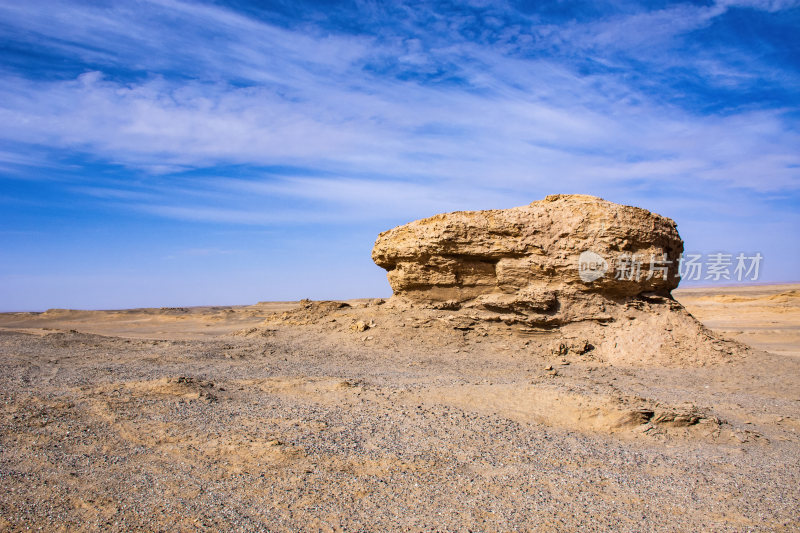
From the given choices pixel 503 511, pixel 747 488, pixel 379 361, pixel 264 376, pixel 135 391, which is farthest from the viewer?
pixel 379 361

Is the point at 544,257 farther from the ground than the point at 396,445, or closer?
farther from the ground

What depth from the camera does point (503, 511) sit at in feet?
12.3

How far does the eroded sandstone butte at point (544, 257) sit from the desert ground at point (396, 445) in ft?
→ 6.24

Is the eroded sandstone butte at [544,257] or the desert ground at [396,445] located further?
the eroded sandstone butte at [544,257]

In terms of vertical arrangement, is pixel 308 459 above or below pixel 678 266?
below

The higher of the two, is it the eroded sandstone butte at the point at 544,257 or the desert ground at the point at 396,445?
the eroded sandstone butte at the point at 544,257

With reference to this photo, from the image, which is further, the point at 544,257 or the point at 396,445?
the point at 544,257

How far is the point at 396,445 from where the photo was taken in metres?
5.04

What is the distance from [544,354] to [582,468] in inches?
261

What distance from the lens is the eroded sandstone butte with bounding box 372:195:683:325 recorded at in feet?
36.0

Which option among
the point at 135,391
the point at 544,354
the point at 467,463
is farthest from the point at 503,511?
the point at 544,354

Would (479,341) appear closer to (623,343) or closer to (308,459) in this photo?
(623,343)

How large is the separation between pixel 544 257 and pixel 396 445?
24.7 feet

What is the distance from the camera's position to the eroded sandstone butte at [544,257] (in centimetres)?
1098
